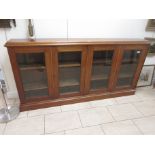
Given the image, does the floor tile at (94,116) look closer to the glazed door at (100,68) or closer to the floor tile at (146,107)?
the glazed door at (100,68)

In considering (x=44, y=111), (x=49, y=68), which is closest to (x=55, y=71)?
(x=49, y=68)

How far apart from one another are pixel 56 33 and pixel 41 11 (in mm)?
341

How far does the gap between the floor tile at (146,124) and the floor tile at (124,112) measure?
0.31 feet

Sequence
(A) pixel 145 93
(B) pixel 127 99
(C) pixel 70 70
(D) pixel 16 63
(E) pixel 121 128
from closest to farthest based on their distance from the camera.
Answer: (D) pixel 16 63, (E) pixel 121 128, (C) pixel 70 70, (B) pixel 127 99, (A) pixel 145 93

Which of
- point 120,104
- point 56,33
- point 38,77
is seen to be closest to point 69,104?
point 38,77

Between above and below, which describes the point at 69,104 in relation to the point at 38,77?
below

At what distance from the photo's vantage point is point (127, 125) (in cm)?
178

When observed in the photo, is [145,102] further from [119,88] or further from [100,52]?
[100,52]

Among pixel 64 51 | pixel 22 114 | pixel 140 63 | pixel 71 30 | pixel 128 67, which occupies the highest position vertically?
pixel 71 30

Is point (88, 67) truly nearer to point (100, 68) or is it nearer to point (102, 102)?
point (100, 68)

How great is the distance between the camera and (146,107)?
2143mm

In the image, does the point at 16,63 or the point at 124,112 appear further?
the point at 124,112

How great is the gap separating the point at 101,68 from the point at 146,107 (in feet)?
3.14

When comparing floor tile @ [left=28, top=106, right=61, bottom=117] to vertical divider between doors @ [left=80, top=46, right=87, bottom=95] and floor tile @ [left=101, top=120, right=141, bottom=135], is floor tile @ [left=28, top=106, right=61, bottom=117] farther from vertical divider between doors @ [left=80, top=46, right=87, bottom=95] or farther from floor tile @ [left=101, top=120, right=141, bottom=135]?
floor tile @ [left=101, top=120, right=141, bottom=135]
